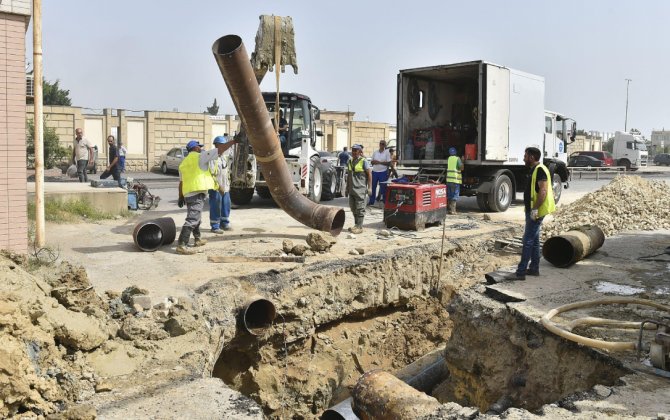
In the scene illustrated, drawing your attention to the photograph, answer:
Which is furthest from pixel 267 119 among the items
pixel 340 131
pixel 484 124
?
pixel 340 131

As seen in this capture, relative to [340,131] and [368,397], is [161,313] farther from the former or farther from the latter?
[340,131]

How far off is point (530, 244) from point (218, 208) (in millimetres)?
5359

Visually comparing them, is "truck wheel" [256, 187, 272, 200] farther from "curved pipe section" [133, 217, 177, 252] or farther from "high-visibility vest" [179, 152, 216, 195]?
"high-visibility vest" [179, 152, 216, 195]

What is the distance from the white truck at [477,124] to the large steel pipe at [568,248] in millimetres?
4997

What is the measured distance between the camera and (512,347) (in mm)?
5855

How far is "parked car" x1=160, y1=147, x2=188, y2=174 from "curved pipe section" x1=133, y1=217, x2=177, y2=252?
63.6ft

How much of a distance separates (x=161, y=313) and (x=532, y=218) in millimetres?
4255

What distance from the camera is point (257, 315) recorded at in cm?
699

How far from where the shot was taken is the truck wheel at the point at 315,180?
13844 millimetres

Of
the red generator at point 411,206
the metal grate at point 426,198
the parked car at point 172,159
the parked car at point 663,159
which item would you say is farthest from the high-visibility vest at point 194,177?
the parked car at point 663,159

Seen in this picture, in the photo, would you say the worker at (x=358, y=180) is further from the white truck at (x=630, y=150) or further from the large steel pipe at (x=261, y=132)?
the white truck at (x=630, y=150)

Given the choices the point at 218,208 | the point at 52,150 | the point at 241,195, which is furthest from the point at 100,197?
the point at 52,150

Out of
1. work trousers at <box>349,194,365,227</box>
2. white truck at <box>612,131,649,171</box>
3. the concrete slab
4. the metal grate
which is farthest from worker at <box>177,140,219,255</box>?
white truck at <box>612,131,649,171</box>

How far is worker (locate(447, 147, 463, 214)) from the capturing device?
1256cm
